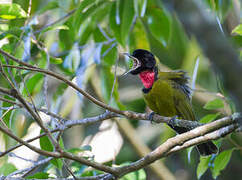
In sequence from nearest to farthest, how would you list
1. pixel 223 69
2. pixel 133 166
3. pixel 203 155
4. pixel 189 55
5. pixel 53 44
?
pixel 223 69 → pixel 133 166 → pixel 203 155 → pixel 53 44 → pixel 189 55

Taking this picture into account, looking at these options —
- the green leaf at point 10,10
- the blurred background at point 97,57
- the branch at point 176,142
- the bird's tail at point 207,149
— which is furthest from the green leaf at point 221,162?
the green leaf at point 10,10

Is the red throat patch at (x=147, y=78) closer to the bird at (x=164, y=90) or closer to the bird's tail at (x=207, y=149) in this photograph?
the bird at (x=164, y=90)

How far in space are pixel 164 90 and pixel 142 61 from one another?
13.3 inches

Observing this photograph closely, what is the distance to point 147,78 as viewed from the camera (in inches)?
134

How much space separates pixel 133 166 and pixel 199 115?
3838 millimetres

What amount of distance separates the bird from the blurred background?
129 millimetres

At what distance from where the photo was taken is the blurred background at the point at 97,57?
100.0 inches

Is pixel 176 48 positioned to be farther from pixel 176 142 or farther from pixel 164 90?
pixel 176 142

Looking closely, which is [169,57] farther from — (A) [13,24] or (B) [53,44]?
(A) [13,24]

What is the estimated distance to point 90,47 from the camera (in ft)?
11.6

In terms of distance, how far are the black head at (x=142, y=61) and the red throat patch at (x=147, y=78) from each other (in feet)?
0.12

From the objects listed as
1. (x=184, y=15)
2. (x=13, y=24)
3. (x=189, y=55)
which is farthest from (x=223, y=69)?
(x=189, y=55)

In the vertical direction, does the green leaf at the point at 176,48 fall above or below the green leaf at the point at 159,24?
below

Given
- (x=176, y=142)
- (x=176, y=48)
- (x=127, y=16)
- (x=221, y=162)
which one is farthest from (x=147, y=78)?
(x=176, y=48)
